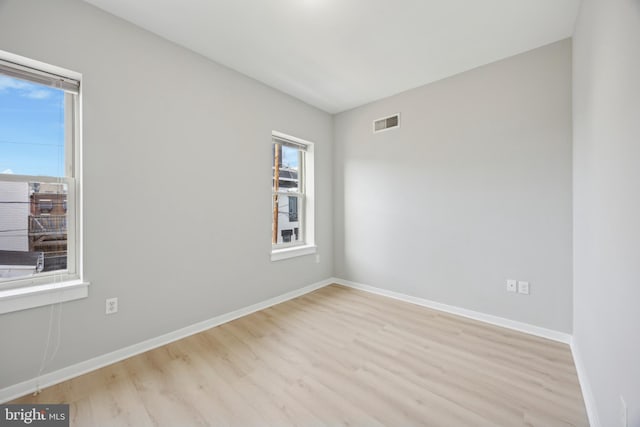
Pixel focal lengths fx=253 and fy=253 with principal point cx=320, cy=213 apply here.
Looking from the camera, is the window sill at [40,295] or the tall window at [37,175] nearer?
the window sill at [40,295]

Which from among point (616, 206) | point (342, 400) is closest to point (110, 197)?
point (342, 400)

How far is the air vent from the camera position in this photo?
3.36 meters

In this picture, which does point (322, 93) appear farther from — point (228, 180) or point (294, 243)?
point (294, 243)

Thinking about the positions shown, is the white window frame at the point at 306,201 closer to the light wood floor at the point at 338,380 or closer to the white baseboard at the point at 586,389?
the light wood floor at the point at 338,380

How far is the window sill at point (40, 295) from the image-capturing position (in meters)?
1.57

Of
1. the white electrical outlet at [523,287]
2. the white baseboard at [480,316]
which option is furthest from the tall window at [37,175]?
the white electrical outlet at [523,287]

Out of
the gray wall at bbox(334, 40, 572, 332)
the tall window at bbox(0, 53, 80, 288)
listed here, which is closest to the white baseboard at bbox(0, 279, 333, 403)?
the tall window at bbox(0, 53, 80, 288)

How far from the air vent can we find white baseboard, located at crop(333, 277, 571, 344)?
224 centimetres

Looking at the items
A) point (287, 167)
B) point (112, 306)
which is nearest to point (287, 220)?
point (287, 167)

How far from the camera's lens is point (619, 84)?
42.8 inches

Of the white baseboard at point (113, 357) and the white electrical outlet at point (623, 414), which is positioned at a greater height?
the white electrical outlet at point (623, 414)

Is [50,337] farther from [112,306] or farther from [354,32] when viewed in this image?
[354,32]

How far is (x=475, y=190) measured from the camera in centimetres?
274

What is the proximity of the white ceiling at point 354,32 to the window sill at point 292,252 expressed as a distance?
211 centimetres
